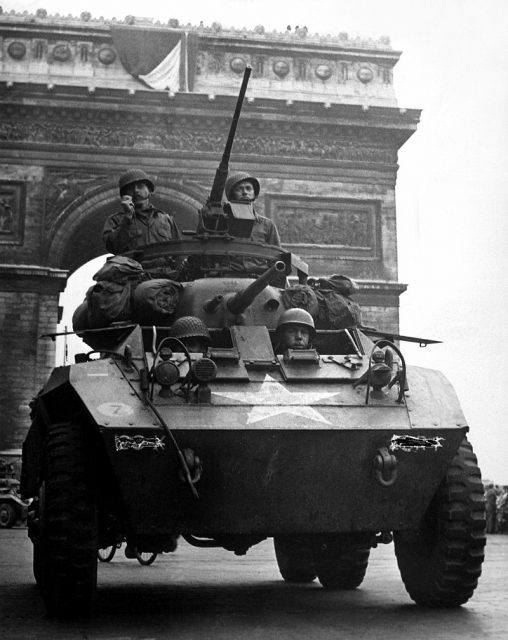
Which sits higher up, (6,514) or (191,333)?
(191,333)

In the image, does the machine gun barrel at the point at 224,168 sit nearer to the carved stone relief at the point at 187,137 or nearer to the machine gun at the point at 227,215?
the machine gun at the point at 227,215

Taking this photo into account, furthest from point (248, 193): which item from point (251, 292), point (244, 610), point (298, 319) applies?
point (244, 610)

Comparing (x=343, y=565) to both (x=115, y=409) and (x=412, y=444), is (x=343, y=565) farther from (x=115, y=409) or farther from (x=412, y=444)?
(x=115, y=409)

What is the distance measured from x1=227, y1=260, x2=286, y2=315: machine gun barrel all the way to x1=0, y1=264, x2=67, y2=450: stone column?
52.9 ft

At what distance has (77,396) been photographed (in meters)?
6.55

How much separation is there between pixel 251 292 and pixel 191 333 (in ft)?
1.93

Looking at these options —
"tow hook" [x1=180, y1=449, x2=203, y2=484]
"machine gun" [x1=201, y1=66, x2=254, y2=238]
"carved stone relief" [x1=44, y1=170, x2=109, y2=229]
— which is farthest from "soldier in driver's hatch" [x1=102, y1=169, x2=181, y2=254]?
"carved stone relief" [x1=44, y1=170, x2=109, y2=229]

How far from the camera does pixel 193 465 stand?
627cm

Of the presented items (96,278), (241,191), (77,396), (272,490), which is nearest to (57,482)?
(77,396)

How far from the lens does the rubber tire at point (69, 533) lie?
6227 mm

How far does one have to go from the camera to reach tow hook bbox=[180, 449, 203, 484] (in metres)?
6.24

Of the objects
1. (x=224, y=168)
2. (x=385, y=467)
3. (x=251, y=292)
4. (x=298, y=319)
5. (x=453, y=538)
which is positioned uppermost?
(x=224, y=168)

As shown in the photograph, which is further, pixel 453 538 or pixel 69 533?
pixel 453 538

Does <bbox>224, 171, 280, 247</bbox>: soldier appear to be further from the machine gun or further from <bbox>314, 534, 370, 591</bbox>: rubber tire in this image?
<bbox>314, 534, 370, 591</bbox>: rubber tire
